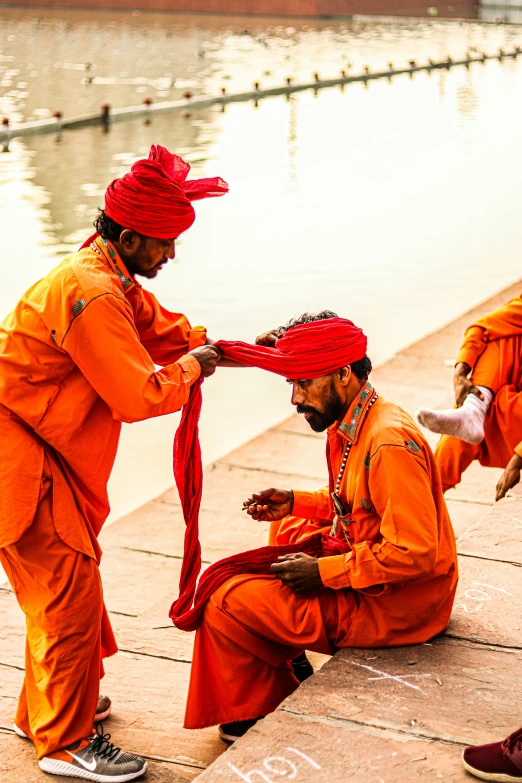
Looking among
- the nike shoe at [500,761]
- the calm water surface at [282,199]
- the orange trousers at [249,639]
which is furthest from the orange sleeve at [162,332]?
the calm water surface at [282,199]

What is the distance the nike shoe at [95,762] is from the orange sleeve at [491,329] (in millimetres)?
2105

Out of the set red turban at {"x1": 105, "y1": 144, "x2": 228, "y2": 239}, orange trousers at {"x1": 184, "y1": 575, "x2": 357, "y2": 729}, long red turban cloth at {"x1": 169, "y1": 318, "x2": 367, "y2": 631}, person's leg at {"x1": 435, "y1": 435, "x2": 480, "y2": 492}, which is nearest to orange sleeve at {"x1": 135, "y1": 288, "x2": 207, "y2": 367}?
long red turban cloth at {"x1": 169, "y1": 318, "x2": 367, "y2": 631}

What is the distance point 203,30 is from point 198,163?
91.2 feet

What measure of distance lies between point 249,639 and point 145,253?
1.05 metres

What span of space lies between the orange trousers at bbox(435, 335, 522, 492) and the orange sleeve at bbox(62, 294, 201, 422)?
5.58 ft

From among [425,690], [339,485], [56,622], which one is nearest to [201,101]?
[339,485]

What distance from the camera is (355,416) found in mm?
2791

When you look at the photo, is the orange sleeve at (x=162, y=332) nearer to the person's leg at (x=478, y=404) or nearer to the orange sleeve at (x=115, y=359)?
the orange sleeve at (x=115, y=359)

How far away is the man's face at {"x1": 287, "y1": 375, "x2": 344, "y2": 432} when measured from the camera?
9.27ft

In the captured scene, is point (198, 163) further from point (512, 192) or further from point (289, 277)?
point (289, 277)

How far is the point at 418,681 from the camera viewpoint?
2.69m

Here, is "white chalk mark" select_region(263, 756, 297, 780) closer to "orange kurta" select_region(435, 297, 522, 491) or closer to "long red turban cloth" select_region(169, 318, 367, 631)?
"long red turban cloth" select_region(169, 318, 367, 631)

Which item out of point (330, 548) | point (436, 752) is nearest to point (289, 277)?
point (330, 548)

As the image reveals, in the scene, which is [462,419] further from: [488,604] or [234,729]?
[234,729]
